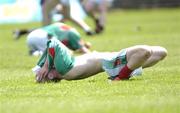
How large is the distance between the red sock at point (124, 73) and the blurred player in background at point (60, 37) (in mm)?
4195

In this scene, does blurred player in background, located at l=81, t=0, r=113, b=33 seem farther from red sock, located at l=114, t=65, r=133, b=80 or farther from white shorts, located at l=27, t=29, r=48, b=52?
red sock, located at l=114, t=65, r=133, b=80

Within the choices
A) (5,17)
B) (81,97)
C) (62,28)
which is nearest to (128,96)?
(81,97)

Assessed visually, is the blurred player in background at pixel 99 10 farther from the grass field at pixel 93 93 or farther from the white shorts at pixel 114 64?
the white shorts at pixel 114 64

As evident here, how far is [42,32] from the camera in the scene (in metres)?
13.6

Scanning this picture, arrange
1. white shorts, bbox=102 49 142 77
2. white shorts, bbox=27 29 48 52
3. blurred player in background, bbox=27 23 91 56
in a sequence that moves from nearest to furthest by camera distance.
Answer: white shorts, bbox=102 49 142 77 → blurred player in background, bbox=27 23 91 56 → white shorts, bbox=27 29 48 52

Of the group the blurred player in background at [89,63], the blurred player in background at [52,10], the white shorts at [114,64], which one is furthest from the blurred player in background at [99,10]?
the white shorts at [114,64]

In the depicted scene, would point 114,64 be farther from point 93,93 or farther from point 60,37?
point 60,37

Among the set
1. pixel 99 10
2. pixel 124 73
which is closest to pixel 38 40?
pixel 124 73

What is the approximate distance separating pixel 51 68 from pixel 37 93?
40.6 inches

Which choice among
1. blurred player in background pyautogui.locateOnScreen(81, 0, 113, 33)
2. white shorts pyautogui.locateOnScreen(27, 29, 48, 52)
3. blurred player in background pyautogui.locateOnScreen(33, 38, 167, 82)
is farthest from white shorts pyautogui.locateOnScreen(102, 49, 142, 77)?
blurred player in background pyautogui.locateOnScreen(81, 0, 113, 33)

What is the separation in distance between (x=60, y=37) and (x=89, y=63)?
4139 millimetres

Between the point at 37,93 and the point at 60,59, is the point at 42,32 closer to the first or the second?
the point at 60,59

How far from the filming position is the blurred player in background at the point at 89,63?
8742 millimetres

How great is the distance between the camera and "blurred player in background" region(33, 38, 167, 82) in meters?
8.74
